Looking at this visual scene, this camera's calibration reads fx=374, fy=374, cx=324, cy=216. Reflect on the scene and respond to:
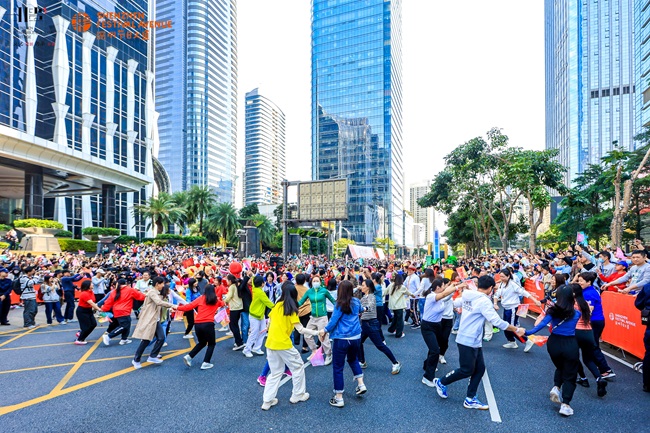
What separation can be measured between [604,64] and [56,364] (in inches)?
5400

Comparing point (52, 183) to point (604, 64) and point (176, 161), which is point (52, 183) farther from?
point (604, 64)

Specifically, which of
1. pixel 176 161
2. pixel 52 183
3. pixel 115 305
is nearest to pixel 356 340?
pixel 115 305

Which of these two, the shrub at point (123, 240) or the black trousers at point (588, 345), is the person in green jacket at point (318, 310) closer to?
the black trousers at point (588, 345)

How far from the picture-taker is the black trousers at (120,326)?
8.42 metres

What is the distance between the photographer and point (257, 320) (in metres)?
7.53

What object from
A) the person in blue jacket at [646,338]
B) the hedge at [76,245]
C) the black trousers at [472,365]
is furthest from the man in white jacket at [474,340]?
the hedge at [76,245]

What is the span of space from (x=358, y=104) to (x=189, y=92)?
2258 inches

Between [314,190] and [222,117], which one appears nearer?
[314,190]

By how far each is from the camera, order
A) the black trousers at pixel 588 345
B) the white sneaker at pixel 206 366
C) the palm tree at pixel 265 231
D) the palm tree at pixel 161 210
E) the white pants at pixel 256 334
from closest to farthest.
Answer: the black trousers at pixel 588 345 < the white sneaker at pixel 206 366 < the white pants at pixel 256 334 < the palm tree at pixel 161 210 < the palm tree at pixel 265 231

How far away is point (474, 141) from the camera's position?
25734mm

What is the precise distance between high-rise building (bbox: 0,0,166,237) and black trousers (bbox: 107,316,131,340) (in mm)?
27809

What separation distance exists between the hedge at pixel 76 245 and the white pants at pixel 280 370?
31.3m

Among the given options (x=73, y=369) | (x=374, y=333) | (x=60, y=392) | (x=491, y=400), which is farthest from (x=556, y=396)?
(x=73, y=369)

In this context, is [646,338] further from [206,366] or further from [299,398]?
[206,366]
